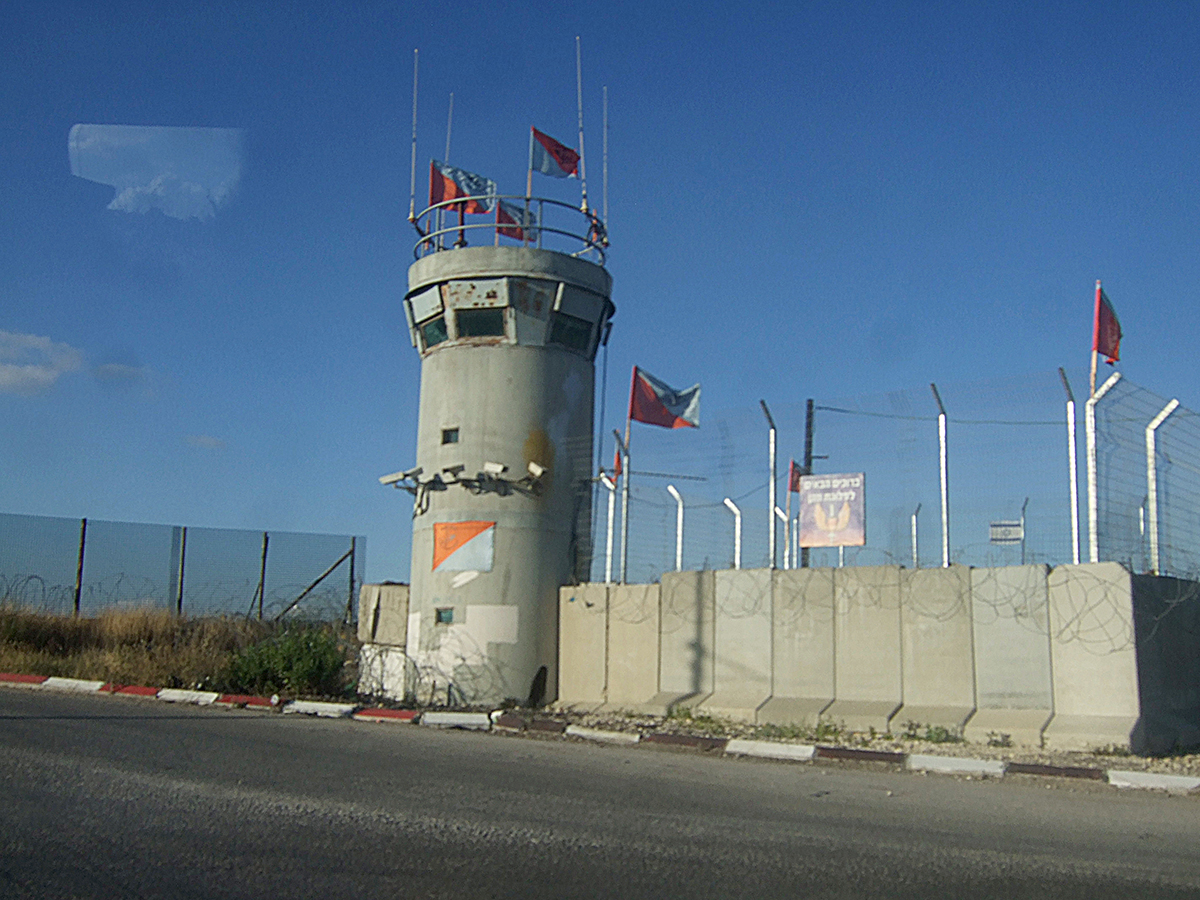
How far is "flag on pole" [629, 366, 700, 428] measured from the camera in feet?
50.6

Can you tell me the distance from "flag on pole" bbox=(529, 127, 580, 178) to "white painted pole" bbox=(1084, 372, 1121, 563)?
347 inches

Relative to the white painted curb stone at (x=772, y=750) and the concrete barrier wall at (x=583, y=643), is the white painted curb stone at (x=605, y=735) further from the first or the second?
the concrete barrier wall at (x=583, y=643)

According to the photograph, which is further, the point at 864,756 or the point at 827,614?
the point at 827,614

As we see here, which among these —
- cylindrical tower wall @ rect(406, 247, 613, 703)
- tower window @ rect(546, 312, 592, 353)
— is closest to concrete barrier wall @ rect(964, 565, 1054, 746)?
cylindrical tower wall @ rect(406, 247, 613, 703)

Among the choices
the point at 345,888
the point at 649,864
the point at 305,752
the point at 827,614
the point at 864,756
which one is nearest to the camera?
the point at 345,888

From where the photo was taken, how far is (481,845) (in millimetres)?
5668

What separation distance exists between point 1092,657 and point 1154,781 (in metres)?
2.37

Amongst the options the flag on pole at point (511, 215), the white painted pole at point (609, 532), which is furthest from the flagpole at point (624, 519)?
the flag on pole at point (511, 215)

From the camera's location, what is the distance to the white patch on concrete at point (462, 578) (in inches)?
594

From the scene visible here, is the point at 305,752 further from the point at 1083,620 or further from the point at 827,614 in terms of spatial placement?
the point at 1083,620

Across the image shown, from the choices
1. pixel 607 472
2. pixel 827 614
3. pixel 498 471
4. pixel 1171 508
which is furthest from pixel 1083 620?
pixel 498 471

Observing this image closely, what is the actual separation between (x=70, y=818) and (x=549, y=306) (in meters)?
10.6

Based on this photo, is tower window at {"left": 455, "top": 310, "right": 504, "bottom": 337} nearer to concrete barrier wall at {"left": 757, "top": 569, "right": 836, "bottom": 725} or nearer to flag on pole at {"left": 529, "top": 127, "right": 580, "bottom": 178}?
flag on pole at {"left": 529, "top": 127, "right": 580, "bottom": 178}

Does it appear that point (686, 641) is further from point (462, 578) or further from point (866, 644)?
point (462, 578)
